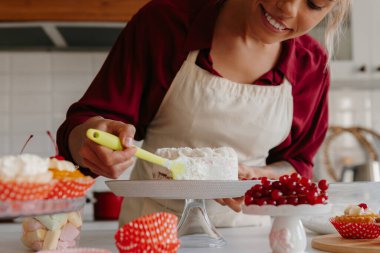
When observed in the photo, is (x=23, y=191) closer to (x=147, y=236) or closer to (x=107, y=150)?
(x=147, y=236)

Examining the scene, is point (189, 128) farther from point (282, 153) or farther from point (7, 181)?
point (7, 181)

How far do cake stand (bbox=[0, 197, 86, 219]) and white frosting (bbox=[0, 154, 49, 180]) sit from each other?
0.04 m

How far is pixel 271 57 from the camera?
1.60m

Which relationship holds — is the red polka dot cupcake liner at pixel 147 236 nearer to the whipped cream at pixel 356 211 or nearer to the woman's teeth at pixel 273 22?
the whipped cream at pixel 356 211

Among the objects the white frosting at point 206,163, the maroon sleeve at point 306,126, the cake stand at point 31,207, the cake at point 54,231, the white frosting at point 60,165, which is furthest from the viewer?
the maroon sleeve at point 306,126

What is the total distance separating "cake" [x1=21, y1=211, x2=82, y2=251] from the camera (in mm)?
983

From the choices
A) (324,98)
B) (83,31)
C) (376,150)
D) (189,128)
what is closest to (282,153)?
(324,98)

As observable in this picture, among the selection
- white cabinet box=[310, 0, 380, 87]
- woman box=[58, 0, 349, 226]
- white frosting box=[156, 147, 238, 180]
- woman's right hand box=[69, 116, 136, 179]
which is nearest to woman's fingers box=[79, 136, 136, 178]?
woman's right hand box=[69, 116, 136, 179]

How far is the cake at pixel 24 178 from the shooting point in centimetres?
74

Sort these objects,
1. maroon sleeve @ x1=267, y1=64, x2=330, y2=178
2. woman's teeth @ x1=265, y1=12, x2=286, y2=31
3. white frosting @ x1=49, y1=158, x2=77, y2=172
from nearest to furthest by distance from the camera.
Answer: white frosting @ x1=49, y1=158, x2=77, y2=172, woman's teeth @ x1=265, y1=12, x2=286, y2=31, maroon sleeve @ x1=267, y1=64, x2=330, y2=178

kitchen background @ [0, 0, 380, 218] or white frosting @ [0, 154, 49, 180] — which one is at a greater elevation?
kitchen background @ [0, 0, 380, 218]

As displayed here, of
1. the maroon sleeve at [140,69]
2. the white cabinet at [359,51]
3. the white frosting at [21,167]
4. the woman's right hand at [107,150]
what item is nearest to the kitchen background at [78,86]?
the white cabinet at [359,51]

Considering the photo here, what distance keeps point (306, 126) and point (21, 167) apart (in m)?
1.09

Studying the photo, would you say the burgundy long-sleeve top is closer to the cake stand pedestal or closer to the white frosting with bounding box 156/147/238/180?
the white frosting with bounding box 156/147/238/180
